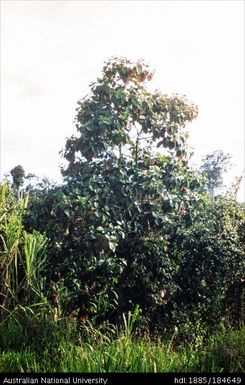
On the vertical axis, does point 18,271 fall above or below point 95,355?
above

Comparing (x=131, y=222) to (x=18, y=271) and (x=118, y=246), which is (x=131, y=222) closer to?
(x=118, y=246)

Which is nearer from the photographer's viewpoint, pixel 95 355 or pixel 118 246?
pixel 95 355

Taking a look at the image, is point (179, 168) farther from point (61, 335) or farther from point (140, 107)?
point (61, 335)

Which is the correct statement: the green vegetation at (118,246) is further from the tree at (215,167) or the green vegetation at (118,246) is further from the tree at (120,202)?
the tree at (215,167)

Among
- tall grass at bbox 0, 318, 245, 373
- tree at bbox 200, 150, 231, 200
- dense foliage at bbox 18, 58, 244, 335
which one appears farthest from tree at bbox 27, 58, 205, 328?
tree at bbox 200, 150, 231, 200

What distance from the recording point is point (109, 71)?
20.8 feet

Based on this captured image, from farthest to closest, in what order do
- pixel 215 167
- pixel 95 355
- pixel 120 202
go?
pixel 215 167
pixel 120 202
pixel 95 355

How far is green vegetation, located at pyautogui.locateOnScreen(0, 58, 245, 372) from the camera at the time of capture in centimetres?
543

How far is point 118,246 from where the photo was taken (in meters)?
6.12

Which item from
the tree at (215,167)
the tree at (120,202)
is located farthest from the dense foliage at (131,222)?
the tree at (215,167)
